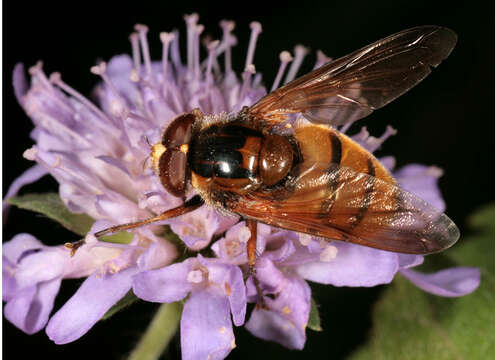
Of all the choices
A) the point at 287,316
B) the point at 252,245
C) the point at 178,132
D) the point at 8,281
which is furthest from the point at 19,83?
the point at 287,316

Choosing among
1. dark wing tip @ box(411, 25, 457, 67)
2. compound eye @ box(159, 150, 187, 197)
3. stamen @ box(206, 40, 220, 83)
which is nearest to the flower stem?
compound eye @ box(159, 150, 187, 197)

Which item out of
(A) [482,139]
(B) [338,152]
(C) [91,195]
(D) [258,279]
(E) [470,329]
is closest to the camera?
(B) [338,152]

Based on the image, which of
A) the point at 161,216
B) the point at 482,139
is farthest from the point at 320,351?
the point at 482,139

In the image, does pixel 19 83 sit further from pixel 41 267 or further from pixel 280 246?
pixel 280 246

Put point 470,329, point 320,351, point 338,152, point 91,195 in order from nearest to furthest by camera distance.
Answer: point 338,152 → point 91,195 → point 470,329 → point 320,351

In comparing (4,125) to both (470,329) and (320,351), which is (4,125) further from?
(470,329)

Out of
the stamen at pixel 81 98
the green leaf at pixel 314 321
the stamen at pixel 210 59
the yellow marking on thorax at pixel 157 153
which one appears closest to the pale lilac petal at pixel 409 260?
the green leaf at pixel 314 321

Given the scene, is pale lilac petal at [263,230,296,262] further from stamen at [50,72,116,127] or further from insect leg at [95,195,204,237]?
stamen at [50,72,116,127]
